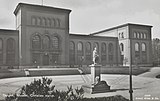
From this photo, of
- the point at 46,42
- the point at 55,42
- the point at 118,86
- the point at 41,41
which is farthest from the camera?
the point at 55,42

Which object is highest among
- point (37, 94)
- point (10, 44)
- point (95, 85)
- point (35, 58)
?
point (10, 44)

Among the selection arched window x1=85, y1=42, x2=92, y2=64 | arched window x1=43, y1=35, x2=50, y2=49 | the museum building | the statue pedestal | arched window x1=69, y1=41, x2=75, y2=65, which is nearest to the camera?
the statue pedestal

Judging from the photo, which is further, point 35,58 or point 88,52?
point 88,52

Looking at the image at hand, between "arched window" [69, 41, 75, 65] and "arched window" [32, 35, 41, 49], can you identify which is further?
"arched window" [69, 41, 75, 65]

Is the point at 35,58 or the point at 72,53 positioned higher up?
the point at 72,53

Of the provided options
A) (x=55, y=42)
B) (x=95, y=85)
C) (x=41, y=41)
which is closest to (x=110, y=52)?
(x=55, y=42)

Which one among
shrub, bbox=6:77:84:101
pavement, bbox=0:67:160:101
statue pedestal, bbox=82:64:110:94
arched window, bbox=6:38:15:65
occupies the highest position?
arched window, bbox=6:38:15:65

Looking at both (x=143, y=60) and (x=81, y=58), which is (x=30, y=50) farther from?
(x=143, y=60)

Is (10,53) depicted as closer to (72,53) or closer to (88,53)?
(72,53)

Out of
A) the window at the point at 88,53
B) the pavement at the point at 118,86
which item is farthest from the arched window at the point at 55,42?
the pavement at the point at 118,86

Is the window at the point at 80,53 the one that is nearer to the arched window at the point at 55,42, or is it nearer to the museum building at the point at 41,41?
the museum building at the point at 41,41

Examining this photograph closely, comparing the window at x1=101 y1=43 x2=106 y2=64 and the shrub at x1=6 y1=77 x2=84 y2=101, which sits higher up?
the window at x1=101 y1=43 x2=106 y2=64

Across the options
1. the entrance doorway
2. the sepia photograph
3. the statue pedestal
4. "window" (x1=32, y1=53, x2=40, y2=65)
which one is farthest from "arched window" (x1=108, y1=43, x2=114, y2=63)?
the statue pedestal

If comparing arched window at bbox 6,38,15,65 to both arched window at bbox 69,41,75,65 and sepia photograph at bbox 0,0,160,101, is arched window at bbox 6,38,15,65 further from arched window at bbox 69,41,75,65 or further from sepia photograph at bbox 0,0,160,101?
arched window at bbox 69,41,75,65
